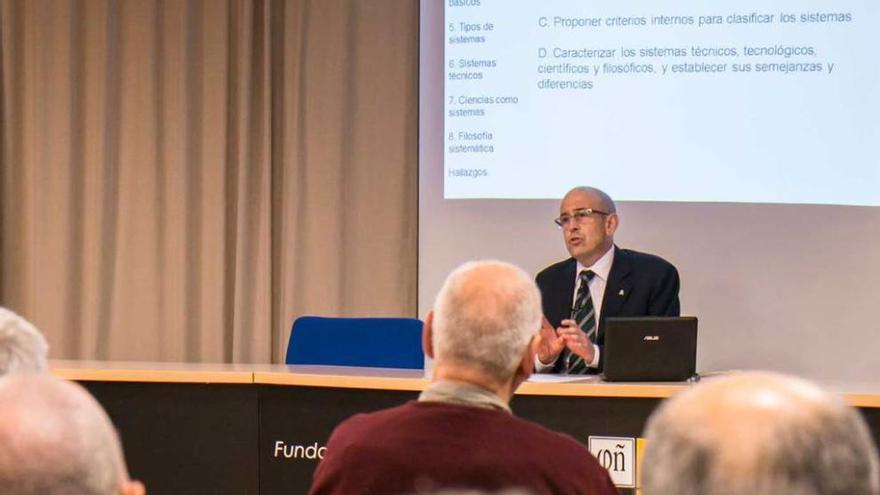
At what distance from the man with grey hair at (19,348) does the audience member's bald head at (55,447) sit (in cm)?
77

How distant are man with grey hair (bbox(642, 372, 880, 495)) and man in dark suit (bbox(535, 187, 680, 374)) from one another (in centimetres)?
352

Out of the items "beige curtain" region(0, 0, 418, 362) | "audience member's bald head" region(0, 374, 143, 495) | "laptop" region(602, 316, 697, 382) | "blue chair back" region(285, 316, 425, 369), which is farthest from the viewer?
"beige curtain" region(0, 0, 418, 362)

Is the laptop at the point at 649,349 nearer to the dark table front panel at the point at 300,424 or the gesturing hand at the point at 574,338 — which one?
the gesturing hand at the point at 574,338

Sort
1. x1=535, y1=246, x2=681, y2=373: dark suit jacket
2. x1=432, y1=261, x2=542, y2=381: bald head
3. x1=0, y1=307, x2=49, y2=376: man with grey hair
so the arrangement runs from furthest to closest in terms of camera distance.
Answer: x1=535, y1=246, x2=681, y2=373: dark suit jacket, x1=432, y1=261, x2=542, y2=381: bald head, x1=0, y1=307, x2=49, y2=376: man with grey hair

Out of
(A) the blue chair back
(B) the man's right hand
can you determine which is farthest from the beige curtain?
(B) the man's right hand

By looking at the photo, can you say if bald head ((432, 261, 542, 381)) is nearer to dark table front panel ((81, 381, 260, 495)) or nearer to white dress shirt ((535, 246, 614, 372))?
dark table front panel ((81, 381, 260, 495))

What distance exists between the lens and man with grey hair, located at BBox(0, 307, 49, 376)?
2.02 metres

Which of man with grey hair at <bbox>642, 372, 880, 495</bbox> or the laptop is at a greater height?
man with grey hair at <bbox>642, 372, 880, 495</bbox>

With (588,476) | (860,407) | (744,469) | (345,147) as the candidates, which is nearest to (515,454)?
(588,476)

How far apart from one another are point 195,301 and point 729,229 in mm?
2359

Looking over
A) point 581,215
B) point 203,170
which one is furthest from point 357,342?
point 203,170

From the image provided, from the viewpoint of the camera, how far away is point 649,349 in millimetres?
3695

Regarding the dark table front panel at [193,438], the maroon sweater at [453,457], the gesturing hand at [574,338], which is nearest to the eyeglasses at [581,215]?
the gesturing hand at [574,338]

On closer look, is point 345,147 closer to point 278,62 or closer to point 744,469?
point 278,62
